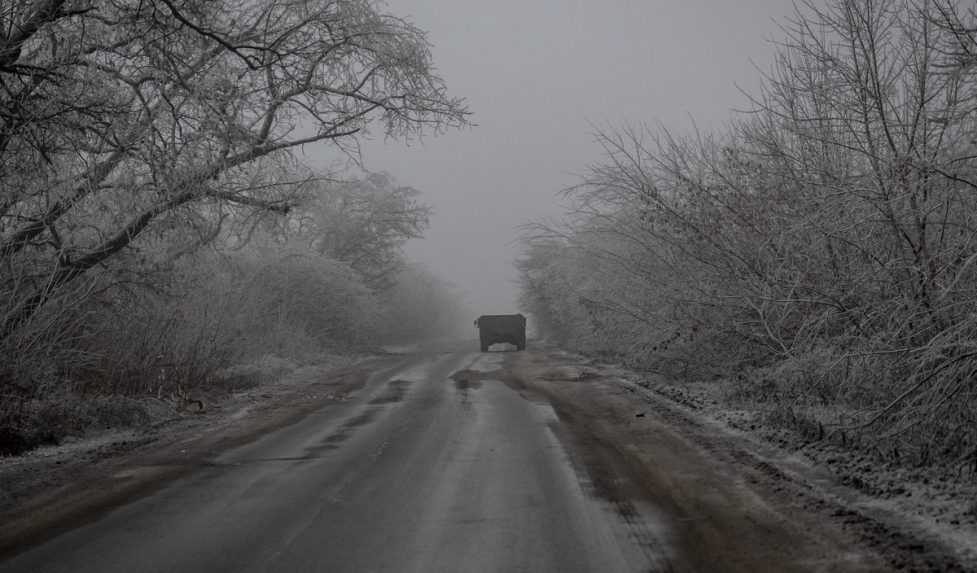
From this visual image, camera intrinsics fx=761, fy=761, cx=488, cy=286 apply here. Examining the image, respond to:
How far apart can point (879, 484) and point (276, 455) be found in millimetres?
5562

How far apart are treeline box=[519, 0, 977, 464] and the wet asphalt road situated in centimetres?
287

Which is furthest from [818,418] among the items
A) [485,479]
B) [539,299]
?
[539,299]

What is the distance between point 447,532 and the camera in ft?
16.1

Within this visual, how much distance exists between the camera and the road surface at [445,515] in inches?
172

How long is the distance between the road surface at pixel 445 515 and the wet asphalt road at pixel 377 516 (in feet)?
0.05

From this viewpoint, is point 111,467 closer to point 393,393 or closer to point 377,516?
point 377,516

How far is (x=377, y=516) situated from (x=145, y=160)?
19.9ft

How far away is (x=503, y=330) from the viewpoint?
33688mm

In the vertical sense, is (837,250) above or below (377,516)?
above

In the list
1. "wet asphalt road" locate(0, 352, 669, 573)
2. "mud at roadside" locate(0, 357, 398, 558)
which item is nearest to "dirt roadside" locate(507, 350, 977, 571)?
"wet asphalt road" locate(0, 352, 669, 573)

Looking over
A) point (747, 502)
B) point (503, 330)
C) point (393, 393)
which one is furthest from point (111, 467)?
point (503, 330)

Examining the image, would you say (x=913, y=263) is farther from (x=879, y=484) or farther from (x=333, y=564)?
(x=333, y=564)

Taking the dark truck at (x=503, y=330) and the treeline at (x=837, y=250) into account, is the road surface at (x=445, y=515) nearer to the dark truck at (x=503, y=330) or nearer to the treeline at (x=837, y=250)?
the treeline at (x=837, y=250)

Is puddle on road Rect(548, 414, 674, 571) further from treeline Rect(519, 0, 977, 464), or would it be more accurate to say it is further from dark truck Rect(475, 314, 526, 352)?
dark truck Rect(475, 314, 526, 352)
